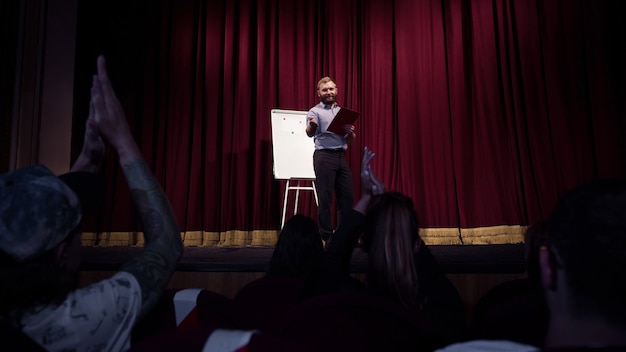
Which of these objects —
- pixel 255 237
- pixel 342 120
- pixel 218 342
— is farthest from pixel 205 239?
pixel 218 342

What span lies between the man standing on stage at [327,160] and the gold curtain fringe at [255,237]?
102cm

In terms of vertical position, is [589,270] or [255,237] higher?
[589,270]

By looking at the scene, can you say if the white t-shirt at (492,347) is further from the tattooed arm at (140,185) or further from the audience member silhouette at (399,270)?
the audience member silhouette at (399,270)

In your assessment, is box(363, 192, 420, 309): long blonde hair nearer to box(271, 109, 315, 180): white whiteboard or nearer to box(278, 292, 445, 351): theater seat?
box(278, 292, 445, 351): theater seat

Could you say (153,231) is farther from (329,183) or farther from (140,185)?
(329,183)

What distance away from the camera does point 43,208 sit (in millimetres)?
817

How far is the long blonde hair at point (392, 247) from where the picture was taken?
4.74 ft

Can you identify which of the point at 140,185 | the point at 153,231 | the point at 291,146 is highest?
the point at 291,146

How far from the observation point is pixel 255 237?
17.9 ft

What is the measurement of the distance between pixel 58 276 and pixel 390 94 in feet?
16.0

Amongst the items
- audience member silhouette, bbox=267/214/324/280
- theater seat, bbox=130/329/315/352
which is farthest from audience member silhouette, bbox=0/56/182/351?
audience member silhouette, bbox=267/214/324/280

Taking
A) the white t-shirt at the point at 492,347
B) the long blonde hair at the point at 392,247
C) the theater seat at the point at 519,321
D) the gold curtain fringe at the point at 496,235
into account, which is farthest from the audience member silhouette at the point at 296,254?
the gold curtain fringe at the point at 496,235

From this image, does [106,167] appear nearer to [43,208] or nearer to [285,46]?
[285,46]

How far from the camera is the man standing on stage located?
4.45 m
